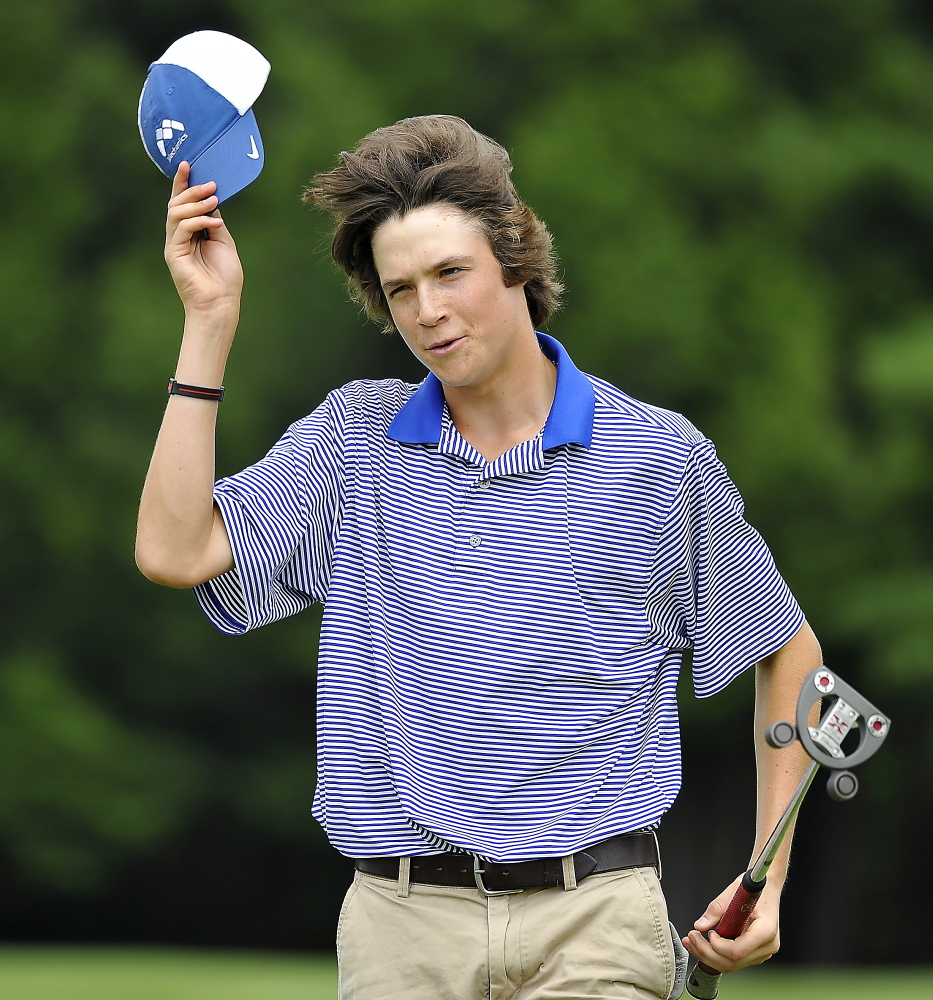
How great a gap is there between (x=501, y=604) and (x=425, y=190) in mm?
662

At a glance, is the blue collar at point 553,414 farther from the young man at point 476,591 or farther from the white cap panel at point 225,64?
the white cap panel at point 225,64

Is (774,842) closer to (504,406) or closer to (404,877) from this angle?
(404,877)

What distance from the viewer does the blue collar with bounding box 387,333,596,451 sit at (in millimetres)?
2506

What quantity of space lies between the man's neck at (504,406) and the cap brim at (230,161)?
472 millimetres

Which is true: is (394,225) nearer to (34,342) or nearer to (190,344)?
(190,344)

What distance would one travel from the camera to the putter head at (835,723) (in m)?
2.24

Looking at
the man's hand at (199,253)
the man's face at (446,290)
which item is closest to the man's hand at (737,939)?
the man's face at (446,290)

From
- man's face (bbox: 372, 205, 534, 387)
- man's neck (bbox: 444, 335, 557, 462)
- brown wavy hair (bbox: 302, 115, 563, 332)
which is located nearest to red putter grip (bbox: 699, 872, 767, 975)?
man's neck (bbox: 444, 335, 557, 462)

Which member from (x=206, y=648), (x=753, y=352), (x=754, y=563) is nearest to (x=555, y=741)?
(x=754, y=563)

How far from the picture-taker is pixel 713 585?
2.55m

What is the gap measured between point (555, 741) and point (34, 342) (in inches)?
360

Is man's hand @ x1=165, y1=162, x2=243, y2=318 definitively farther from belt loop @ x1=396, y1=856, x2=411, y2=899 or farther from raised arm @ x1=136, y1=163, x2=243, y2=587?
belt loop @ x1=396, y1=856, x2=411, y2=899

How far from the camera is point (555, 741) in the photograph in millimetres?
2400

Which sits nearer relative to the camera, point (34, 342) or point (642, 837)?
point (642, 837)
